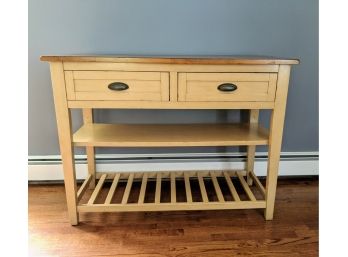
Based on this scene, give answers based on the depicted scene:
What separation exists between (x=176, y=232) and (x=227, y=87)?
647 millimetres

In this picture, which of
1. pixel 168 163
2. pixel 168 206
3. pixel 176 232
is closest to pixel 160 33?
pixel 168 163

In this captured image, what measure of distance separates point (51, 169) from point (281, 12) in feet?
4.97

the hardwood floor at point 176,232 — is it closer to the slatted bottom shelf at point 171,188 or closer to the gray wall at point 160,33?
the slatted bottom shelf at point 171,188

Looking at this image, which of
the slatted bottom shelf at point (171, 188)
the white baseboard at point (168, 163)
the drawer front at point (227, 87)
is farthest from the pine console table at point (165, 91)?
the white baseboard at point (168, 163)

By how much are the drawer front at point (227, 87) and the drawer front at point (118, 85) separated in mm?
83

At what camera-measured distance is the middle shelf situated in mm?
1195

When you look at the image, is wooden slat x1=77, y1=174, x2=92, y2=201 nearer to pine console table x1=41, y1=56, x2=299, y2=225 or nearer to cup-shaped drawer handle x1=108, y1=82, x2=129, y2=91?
pine console table x1=41, y1=56, x2=299, y2=225

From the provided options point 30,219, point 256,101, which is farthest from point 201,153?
point 30,219

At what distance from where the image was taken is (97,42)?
1.46 m

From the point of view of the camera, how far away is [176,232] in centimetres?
122

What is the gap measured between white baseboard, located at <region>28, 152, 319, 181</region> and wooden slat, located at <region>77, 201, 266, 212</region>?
401mm

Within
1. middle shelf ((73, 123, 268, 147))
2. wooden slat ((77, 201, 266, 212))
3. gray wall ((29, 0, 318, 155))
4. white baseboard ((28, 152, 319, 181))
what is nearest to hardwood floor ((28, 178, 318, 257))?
wooden slat ((77, 201, 266, 212))

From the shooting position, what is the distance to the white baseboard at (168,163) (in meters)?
1.61

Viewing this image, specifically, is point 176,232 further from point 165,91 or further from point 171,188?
point 165,91
